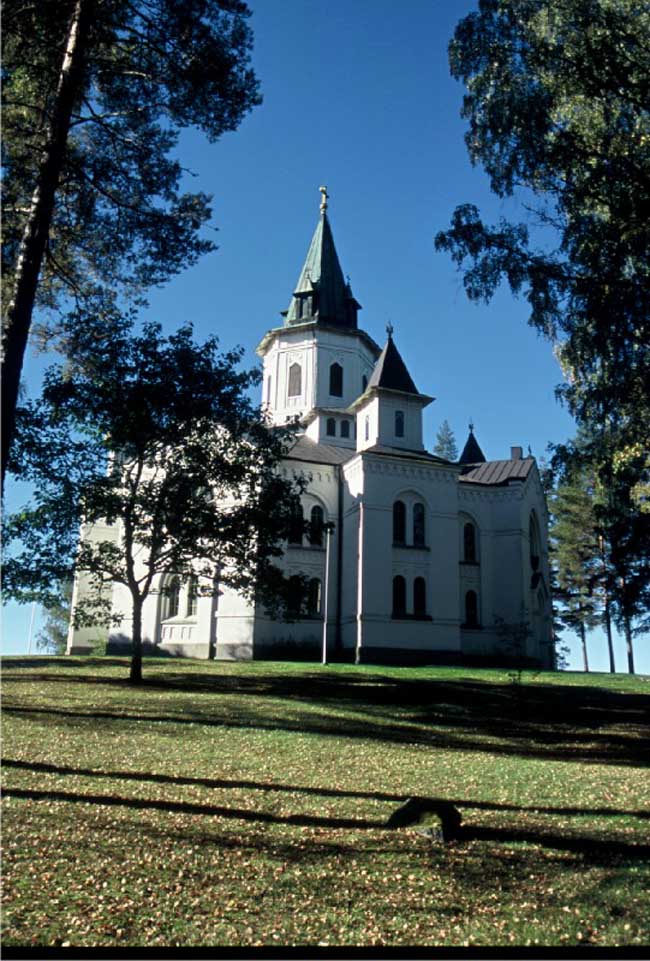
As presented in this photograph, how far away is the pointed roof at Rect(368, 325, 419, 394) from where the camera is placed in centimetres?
3828

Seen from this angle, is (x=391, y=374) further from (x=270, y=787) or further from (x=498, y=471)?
(x=270, y=787)

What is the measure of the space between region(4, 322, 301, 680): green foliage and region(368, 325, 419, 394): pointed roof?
15634 millimetres

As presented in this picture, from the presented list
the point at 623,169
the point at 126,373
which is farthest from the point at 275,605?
the point at 623,169

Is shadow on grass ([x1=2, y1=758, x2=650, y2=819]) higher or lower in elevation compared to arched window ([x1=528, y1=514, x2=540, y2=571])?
lower

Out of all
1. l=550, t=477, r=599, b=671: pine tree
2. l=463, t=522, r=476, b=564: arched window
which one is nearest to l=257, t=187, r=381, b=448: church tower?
l=463, t=522, r=476, b=564: arched window

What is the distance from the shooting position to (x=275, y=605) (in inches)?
952

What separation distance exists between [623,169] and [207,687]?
17252 mm

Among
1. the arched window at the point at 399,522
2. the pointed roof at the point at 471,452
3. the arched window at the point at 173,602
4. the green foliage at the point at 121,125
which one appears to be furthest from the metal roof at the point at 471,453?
the green foliage at the point at 121,125

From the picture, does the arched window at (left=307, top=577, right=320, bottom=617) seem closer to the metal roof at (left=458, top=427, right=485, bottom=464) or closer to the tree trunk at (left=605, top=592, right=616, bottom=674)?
the metal roof at (left=458, top=427, right=485, bottom=464)

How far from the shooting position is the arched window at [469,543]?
129 ft

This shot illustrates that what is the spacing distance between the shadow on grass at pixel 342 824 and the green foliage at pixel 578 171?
1132 cm

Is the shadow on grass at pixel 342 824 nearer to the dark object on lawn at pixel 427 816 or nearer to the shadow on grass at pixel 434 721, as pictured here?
the dark object on lawn at pixel 427 816

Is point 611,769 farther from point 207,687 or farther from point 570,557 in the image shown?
point 570,557

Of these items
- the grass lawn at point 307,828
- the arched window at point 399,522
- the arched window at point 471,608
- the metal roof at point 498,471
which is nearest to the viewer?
the grass lawn at point 307,828
